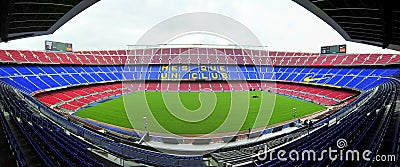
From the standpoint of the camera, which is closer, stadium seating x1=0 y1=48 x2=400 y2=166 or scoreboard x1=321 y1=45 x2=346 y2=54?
stadium seating x1=0 y1=48 x2=400 y2=166

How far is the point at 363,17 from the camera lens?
28.7ft

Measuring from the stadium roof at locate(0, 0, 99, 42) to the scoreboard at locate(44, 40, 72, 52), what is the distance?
41285 mm

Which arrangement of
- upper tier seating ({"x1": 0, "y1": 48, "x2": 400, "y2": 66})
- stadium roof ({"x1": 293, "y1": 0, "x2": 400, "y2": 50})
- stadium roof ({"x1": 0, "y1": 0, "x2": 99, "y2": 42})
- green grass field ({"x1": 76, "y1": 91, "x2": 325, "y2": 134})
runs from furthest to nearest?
upper tier seating ({"x1": 0, "y1": 48, "x2": 400, "y2": 66}) < green grass field ({"x1": 76, "y1": 91, "x2": 325, "y2": 134}) < stadium roof ({"x1": 293, "y1": 0, "x2": 400, "y2": 50}) < stadium roof ({"x1": 0, "y1": 0, "x2": 99, "y2": 42})

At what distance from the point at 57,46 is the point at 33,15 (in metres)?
44.8

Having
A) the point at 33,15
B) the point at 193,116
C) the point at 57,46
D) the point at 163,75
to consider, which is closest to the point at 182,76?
the point at 163,75

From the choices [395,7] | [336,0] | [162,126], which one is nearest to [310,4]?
[336,0]

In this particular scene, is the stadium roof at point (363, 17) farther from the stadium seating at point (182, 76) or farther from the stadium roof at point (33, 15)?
the stadium roof at point (33, 15)

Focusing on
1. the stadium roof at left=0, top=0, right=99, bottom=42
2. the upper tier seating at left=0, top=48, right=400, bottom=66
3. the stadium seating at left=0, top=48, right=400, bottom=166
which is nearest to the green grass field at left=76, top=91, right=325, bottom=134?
the stadium seating at left=0, top=48, right=400, bottom=166

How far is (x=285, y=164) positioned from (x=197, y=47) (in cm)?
5279

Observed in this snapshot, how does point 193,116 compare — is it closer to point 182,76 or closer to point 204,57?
point 182,76

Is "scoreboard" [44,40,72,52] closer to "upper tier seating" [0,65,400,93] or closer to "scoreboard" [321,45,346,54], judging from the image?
"upper tier seating" [0,65,400,93]

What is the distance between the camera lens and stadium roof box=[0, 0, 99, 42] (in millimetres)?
6977

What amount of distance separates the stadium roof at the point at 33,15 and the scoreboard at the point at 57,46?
4128 centimetres

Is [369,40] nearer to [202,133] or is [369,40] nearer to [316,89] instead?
[202,133]
